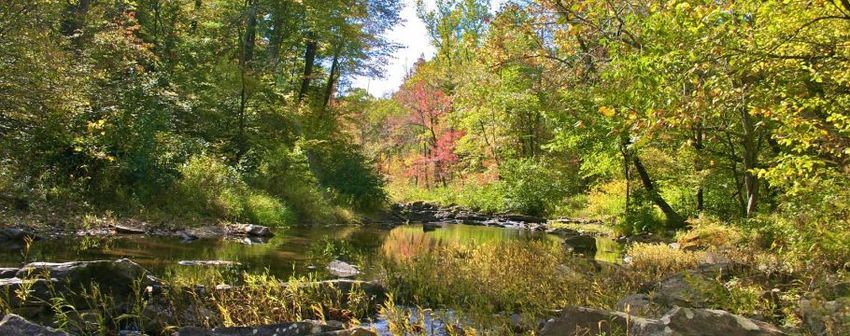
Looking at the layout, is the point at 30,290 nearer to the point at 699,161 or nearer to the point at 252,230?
the point at 252,230

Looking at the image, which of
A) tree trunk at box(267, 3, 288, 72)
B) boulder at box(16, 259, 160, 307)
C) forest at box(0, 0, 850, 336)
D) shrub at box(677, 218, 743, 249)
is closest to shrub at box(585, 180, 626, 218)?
forest at box(0, 0, 850, 336)

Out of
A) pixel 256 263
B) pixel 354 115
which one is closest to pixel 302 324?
pixel 256 263

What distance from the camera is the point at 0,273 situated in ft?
24.3

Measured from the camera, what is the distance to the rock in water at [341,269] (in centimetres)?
1023

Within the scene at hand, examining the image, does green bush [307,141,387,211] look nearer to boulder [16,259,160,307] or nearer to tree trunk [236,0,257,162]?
tree trunk [236,0,257,162]

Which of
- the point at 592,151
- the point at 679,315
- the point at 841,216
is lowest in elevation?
the point at 679,315

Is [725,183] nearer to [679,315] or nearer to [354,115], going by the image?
[679,315]

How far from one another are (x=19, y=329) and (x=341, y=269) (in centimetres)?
601

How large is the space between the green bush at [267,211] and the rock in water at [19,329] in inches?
570

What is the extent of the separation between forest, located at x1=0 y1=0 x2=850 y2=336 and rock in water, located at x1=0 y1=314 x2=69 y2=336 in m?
0.03

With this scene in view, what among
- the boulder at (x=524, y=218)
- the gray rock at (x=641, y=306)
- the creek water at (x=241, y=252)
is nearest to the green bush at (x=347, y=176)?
the boulder at (x=524, y=218)

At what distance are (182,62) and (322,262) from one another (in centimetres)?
1738

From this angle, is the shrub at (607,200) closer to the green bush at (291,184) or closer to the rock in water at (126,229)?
the green bush at (291,184)

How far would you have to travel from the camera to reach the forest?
6.81 meters
